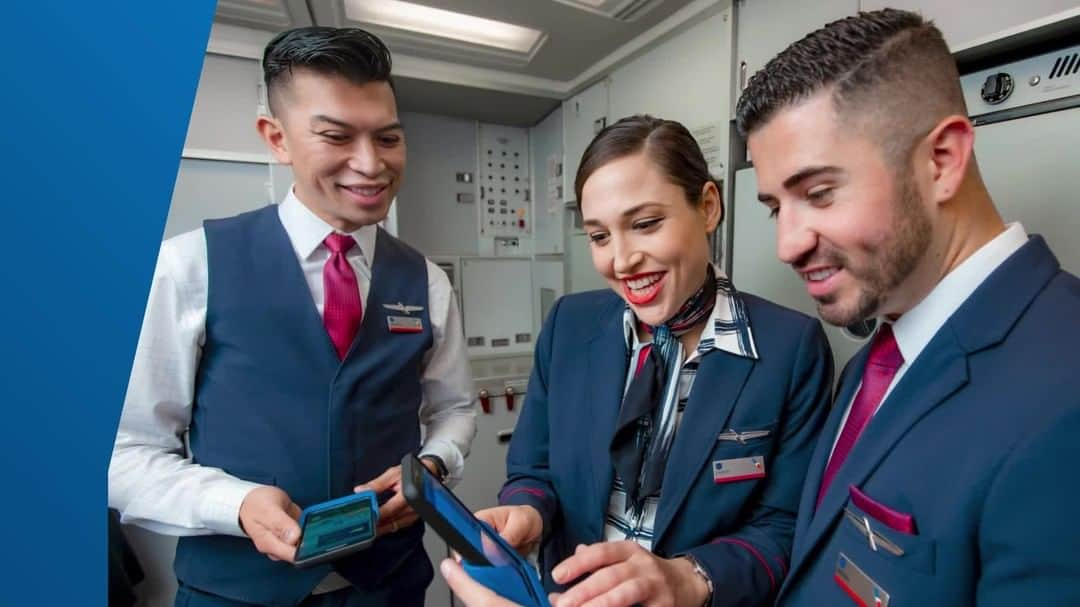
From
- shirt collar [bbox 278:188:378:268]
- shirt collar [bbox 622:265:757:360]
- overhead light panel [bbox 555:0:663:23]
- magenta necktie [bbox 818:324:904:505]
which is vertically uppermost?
overhead light panel [bbox 555:0:663:23]

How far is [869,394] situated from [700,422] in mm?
229

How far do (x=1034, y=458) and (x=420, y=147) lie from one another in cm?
291

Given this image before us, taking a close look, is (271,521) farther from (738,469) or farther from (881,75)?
(881,75)

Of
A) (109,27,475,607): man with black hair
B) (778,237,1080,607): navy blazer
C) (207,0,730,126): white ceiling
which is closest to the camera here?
(778,237,1080,607): navy blazer

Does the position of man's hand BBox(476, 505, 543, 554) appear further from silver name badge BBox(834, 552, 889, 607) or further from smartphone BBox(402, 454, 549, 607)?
silver name badge BBox(834, 552, 889, 607)

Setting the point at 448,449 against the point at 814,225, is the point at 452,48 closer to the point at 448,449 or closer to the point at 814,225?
the point at 448,449

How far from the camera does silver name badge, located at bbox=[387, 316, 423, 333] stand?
0.84m

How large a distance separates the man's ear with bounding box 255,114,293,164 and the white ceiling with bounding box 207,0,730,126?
550 millimetres

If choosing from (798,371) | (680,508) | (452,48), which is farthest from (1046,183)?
(452,48)

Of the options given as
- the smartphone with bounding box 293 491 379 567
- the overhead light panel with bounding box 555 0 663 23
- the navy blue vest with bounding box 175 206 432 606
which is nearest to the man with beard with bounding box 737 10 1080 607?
the smartphone with bounding box 293 491 379 567

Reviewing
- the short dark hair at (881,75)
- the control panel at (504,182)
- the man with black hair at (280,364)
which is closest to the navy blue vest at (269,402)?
the man with black hair at (280,364)

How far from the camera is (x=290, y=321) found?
736 mm

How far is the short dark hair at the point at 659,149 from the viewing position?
0.71 metres

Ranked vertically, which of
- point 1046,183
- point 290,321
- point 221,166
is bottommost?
point 290,321
